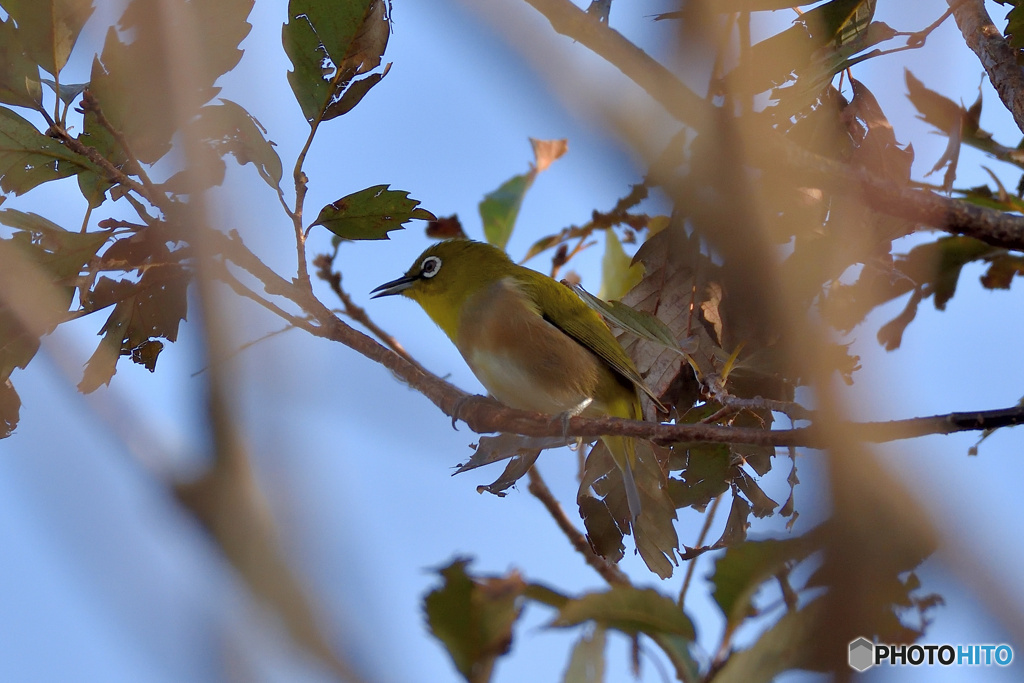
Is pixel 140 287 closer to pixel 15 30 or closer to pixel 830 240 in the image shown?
pixel 15 30

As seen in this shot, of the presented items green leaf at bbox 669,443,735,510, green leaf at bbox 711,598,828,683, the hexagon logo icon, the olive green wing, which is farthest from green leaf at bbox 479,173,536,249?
the hexagon logo icon

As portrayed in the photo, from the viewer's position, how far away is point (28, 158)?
8.78ft

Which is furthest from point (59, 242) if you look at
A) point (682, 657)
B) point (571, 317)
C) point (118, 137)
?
point (571, 317)

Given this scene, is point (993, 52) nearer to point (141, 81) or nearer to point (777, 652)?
point (777, 652)

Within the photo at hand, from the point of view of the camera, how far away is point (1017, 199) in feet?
10.4

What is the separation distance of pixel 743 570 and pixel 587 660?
641mm

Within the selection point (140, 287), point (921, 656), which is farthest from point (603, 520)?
point (140, 287)

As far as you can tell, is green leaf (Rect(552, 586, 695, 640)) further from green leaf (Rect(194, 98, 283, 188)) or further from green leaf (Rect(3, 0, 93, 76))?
green leaf (Rect(3, 0, 93, 76))

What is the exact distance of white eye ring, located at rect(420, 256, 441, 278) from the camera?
497 centimetres

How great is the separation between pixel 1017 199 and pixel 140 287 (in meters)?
3.19

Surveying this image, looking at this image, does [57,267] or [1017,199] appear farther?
[1017,199]

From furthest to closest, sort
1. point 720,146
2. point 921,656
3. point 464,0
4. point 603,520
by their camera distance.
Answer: point 603,520, point 921,656, point 464,0, point 720,146

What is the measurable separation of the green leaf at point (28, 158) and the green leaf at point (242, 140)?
1.30ft

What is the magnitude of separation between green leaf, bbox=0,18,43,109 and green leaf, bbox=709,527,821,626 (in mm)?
2484
